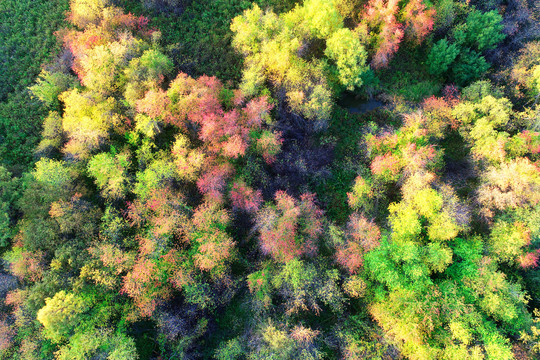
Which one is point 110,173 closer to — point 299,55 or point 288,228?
point 288,228

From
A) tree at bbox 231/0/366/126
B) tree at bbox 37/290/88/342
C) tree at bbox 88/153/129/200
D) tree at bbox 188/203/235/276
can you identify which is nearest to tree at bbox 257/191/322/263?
tree at bbox 188/203/235/276

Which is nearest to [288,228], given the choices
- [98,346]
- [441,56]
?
[98,346]

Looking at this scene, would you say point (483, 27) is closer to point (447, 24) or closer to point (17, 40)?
point (447, 24)

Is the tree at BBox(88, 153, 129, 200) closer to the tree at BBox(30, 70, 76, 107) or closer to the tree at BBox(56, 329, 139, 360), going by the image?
the tree at BBox(30, 70, 76, 107)

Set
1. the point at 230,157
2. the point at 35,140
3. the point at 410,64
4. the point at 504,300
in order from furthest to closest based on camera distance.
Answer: the point at 410,64, the point at 35,140, the point at 230,157, the point at 504,300

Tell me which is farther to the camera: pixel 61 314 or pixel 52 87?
pixel 52 87

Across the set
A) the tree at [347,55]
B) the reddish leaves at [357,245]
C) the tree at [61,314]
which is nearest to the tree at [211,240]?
the tree at [61,314]

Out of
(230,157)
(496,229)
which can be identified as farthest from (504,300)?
(230,157)

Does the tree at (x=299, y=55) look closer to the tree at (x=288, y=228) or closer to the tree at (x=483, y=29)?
the tree at (x=288, y=228)
